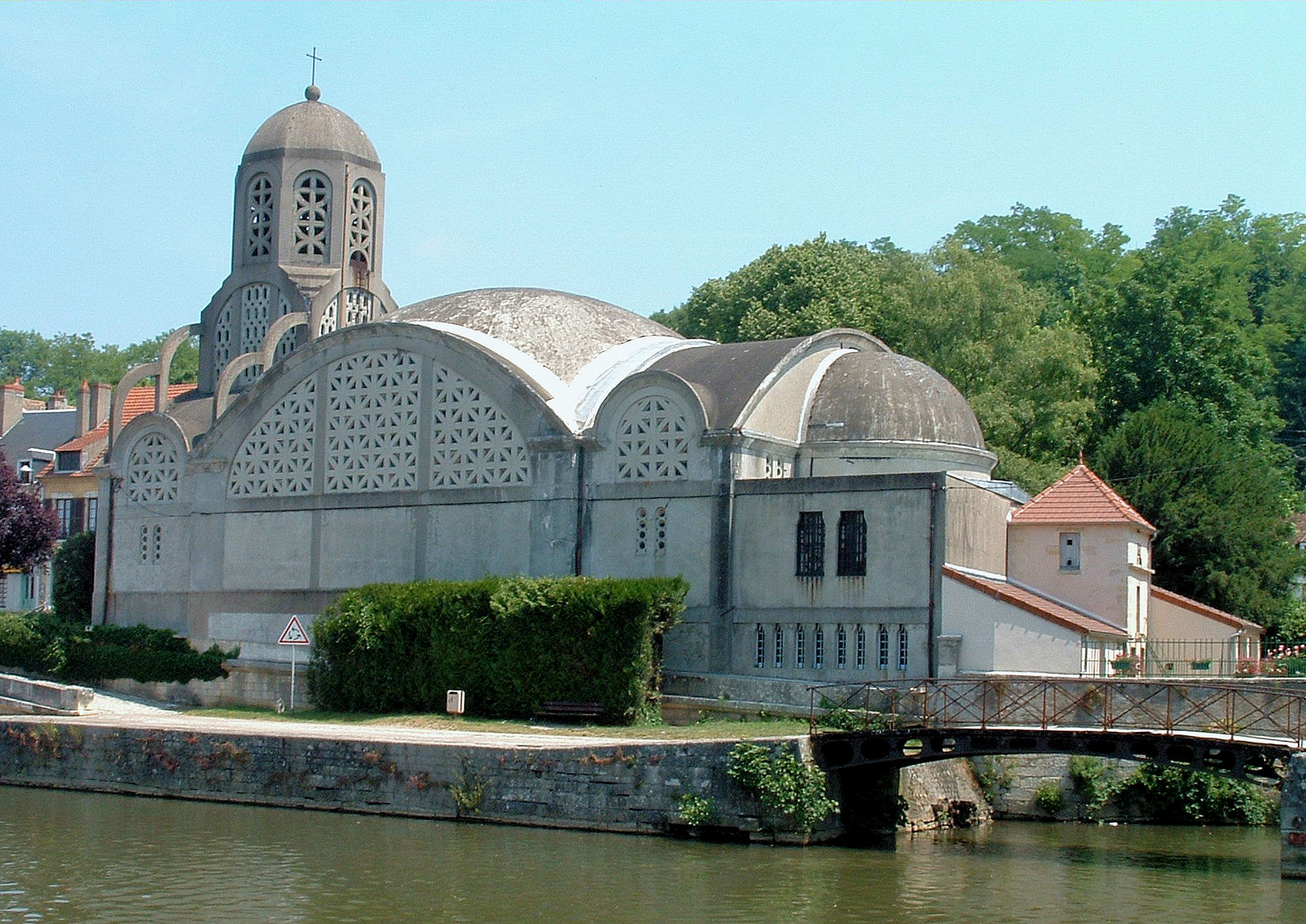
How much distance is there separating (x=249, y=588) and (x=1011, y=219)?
2173 inches

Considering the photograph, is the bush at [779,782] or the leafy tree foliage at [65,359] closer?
the bush at [779,782]

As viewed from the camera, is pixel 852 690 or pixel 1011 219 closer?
pixel 852 690

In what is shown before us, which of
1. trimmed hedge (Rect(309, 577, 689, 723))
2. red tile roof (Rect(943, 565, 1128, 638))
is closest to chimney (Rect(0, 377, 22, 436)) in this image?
trimmed hedge (Rect(309, 577, 689, 723))

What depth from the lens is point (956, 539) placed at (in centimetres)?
4066

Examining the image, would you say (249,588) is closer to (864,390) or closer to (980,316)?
(864,390)

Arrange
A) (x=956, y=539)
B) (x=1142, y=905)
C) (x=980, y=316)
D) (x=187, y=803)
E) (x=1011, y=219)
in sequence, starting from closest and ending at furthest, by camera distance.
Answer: (x=1142, y=905), (x=187, y=803), (x=956, y=539), (x=980, y=316), (x=1011, y=219)

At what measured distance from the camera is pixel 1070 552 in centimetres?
A: 4444

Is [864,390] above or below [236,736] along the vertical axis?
above

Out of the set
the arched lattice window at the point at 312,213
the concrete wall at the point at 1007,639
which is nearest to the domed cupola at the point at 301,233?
the arched lattice window at the point at 312,213

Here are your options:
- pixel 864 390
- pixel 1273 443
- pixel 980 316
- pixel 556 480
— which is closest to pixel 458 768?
pixel 556 480

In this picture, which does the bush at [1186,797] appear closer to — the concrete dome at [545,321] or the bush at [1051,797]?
the bush at [1051,797]

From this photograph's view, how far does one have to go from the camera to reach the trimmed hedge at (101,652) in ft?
155

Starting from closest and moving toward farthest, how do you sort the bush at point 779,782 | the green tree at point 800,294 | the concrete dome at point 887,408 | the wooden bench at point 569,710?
the bush at point 779,782 → the wooden bench at point 569,710 → the concrete dome at point 887,408 → the green tree at point 800,294

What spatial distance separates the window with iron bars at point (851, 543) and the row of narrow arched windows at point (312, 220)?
1971 centimetres
